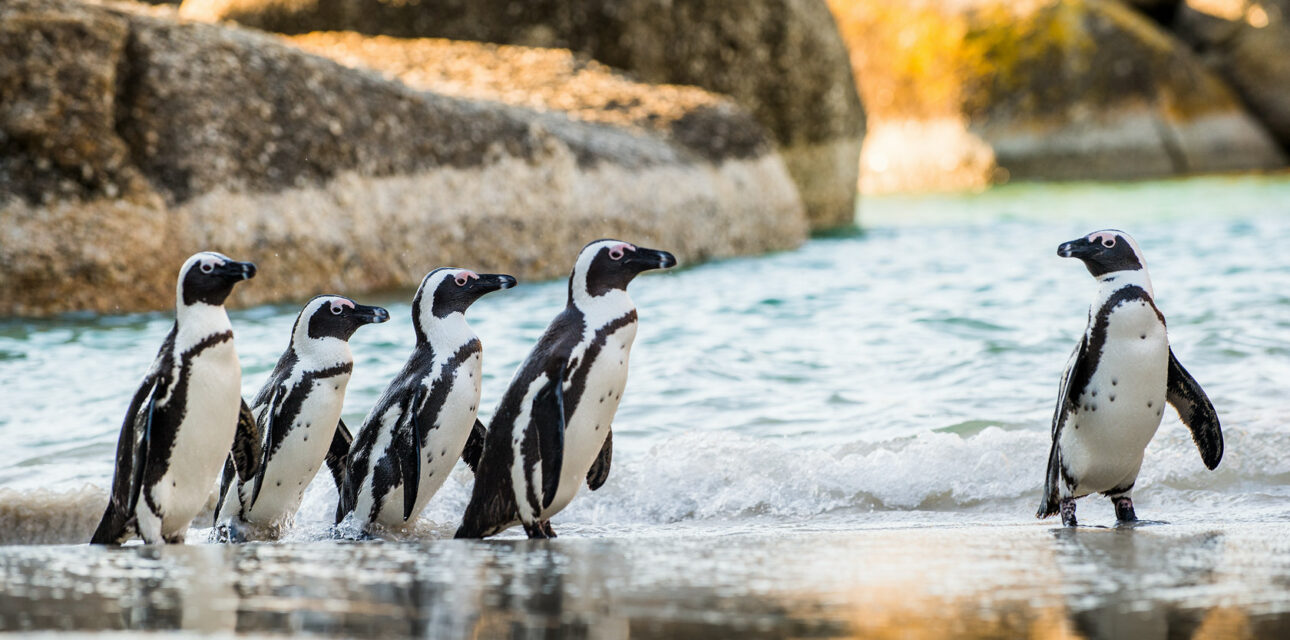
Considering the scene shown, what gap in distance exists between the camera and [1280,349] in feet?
19.2

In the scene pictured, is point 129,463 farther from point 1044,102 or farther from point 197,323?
point 1044,102

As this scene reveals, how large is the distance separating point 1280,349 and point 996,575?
12.3 feet

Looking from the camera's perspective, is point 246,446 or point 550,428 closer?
point 550,428

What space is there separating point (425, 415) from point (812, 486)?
1275mm

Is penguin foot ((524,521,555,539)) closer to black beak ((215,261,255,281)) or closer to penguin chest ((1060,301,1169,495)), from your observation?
black beak ((215,261,255,281))

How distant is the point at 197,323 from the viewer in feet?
11.9

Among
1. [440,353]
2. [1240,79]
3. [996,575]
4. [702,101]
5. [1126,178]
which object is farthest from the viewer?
[1240,79]

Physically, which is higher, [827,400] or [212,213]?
[212,213]

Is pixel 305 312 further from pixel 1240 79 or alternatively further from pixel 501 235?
pixel 1240 79

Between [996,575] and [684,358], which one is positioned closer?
[996,575]

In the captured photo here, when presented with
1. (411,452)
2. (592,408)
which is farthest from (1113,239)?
(411,452)

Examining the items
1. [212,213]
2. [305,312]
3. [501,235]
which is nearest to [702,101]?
[501,235]

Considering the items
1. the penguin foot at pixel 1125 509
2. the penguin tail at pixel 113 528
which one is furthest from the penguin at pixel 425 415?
the penguin foot at pixel 1125 509

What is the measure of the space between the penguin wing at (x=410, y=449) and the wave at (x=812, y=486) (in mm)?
279
